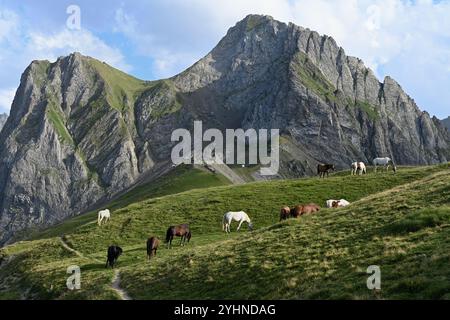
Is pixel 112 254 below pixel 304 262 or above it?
above

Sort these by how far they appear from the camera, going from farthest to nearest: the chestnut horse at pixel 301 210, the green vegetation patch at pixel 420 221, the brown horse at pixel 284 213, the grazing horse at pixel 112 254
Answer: the brown horse at pixel 284 213, the chestnut horse at pixel 301 210, the grazing horse at pixel 112 254, the green vegetation patch at pixel 420 221

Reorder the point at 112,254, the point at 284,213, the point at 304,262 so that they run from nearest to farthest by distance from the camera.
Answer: the point at 304,262
the point at 112,254
the point at 284,213

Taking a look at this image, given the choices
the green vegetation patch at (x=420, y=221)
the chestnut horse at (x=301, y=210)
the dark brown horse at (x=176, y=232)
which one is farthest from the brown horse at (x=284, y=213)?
the green vegetation patch at (x=420, y=221)

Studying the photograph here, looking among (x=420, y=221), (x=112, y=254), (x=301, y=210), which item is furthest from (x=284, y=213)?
(x=420, y=221)

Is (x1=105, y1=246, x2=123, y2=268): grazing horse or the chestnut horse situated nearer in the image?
(x1=105, y1=246, x2=123, y2=268): grazing horse

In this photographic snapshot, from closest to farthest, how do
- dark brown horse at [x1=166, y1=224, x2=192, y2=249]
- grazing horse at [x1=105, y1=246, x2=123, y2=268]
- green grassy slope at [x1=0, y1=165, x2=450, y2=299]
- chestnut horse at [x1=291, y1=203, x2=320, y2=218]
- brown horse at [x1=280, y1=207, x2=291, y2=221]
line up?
green grassy slope at [x1=0, y1=165, x2=450, y2=299], grazing horse at [x1=105, y1=246, x2=123, y2=268], chestnut horse at [x1=291, y1=203, x2=320, y2=218], brown horse at [x1=280, y1=207, x2=291, y2=221], dark brown horse at [x1=166, y1=224, x2=192, y2=249]

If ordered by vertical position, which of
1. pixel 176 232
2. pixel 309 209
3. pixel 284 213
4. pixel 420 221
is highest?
pixel 309 209

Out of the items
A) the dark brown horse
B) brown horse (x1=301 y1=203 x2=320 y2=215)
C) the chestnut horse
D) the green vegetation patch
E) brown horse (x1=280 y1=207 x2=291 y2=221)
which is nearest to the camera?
the green vegetation patch

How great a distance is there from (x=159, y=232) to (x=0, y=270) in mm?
18549

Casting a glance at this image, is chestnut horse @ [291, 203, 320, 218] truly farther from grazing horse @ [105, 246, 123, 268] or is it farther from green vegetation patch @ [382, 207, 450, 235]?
grazing horse @ [105, 246, 123, 268]

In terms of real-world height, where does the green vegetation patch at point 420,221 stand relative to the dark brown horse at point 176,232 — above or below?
below

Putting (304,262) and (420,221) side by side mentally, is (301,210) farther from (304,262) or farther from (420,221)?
(304,262)

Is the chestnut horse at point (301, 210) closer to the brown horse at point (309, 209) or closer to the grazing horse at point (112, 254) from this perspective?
the brown horse at point (309, 209)

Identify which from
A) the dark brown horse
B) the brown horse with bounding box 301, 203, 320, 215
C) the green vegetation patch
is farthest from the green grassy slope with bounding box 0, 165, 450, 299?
the brown horse with bounding box 301, 203, 320, 215
